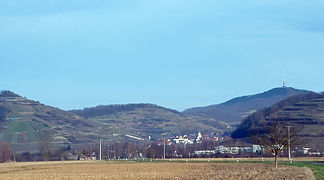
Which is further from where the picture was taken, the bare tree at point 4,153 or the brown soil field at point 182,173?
the bare tree at point 4,153

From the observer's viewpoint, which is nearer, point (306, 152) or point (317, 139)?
point (306, 152)

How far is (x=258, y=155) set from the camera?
12950 cm

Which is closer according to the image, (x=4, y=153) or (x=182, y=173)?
(x=182, y=173)

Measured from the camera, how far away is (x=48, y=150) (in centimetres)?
13862

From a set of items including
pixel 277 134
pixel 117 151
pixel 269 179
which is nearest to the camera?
pixel 269 179

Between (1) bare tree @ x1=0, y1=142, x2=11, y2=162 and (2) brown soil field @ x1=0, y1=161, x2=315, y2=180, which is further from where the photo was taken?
(1) bare tree @ x1=0, y1=142, x2=11, y2=162

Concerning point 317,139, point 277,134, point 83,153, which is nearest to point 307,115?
point 317,139

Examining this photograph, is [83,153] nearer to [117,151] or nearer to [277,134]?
[117,151]

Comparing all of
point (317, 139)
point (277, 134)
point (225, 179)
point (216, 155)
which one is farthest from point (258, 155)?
point (225, 179)

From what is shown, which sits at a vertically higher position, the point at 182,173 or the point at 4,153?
the point at 4,153

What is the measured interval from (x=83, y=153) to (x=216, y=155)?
35.4 m

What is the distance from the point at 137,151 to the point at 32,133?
121ft

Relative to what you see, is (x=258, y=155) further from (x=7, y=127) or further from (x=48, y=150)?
(x=7, y=127)

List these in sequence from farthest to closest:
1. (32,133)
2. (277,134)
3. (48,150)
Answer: (32,133)
(48,150)
(277,134)
